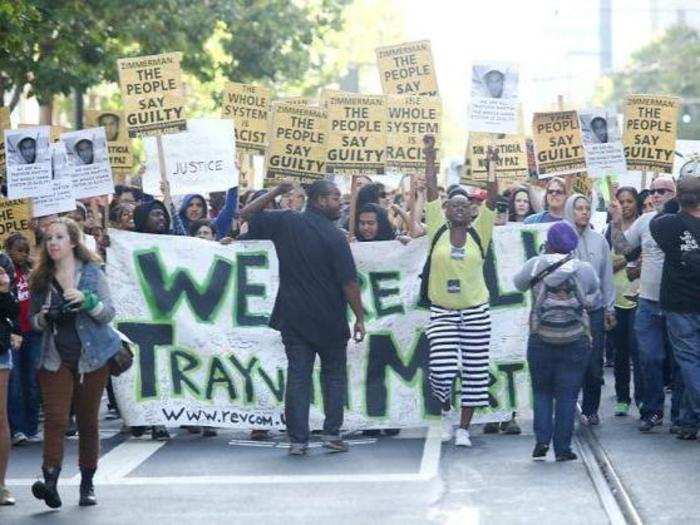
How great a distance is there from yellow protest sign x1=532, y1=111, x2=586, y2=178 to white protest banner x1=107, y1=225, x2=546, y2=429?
8.61 feet

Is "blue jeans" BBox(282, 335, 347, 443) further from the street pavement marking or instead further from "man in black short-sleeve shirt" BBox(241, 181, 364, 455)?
the street pavement marking

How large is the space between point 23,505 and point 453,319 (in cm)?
370

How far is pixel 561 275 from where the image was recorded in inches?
517

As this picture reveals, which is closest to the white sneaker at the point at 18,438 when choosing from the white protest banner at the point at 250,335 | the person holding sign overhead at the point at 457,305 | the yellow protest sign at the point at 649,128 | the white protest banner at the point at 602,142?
the white protest banner at the point at 250,335

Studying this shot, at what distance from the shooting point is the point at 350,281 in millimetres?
13859

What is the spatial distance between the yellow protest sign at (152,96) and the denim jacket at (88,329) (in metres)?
5.62

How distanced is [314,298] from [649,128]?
5172 mm

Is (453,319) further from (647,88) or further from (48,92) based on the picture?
(647,88)

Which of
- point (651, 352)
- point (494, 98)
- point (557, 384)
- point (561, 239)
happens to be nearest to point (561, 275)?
point (561, 239)

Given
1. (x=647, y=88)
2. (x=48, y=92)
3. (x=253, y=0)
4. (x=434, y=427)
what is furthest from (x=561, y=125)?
(x=647, y=88)

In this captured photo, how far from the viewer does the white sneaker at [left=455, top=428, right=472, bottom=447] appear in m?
13.9

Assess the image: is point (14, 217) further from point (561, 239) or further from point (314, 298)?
point (561, 239)

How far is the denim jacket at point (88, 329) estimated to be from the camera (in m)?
11.4

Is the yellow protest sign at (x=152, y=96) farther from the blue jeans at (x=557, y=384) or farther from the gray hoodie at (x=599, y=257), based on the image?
the blue jeans at (x=557, y=384)
